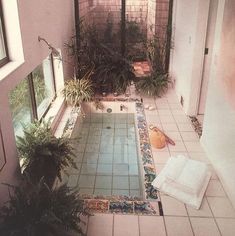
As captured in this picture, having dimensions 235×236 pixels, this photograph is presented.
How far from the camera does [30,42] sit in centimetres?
324

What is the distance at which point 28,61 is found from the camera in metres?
3.21

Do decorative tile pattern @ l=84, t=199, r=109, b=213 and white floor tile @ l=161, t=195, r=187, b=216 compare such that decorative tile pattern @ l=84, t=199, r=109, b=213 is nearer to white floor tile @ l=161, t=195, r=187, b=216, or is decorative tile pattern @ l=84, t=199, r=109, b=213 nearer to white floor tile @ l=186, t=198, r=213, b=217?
white floor tile @ l=161, t=195, r=187, b=216

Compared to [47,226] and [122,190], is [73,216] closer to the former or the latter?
[47,226]

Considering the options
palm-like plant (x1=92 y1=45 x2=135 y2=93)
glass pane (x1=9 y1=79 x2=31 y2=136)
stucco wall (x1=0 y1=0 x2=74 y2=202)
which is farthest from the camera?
palm-like plant (x1=92 y1=45 x2=135 y2=93)

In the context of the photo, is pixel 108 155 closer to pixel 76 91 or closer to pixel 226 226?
pixel 76 91

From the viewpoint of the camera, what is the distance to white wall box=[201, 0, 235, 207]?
2.95 metres

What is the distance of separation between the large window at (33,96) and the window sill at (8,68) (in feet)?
1.09

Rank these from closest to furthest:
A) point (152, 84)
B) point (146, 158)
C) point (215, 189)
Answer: point (215, 189), point (146, 158), point (152, 84)

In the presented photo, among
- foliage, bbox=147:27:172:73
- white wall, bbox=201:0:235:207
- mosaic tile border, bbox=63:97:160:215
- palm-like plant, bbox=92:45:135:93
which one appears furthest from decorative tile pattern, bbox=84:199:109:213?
foliage, bbox=147:27:172:73

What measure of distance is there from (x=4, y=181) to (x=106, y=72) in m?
3.40

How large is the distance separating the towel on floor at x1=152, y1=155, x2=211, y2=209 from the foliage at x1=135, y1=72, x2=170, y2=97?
2231 mm

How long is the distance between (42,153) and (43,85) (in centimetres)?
173

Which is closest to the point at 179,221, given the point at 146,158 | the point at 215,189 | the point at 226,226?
the point at 226,226

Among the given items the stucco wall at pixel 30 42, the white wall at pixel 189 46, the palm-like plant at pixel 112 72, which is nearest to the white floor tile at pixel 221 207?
the stucco wall at pixel 30 42
